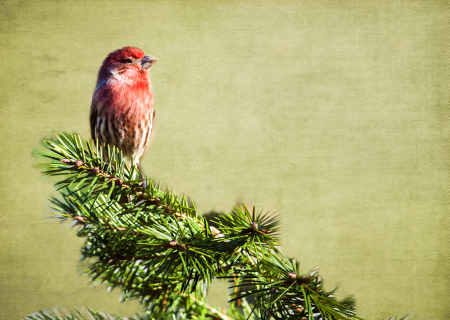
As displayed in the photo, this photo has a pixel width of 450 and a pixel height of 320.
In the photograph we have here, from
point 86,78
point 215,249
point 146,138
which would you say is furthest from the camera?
point 86,78

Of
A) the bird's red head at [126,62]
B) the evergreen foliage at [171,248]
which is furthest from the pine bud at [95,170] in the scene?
the bird's red head at [126,62]

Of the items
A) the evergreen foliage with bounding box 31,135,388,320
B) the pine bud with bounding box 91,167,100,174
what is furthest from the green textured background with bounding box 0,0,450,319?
the pine bud with bounding box 91,167,100,174

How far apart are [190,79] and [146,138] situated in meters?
0.51

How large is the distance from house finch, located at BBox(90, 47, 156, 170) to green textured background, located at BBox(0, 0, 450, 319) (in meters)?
0.39

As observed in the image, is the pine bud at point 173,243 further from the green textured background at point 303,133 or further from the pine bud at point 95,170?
the green textured background at point 303,133

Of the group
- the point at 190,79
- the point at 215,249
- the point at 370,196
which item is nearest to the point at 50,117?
the point at 190,79

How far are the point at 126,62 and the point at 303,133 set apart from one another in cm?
85

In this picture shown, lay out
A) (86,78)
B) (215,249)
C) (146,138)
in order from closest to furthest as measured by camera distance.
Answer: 1. (215,249)
2. (146,138)
3. (86,78)

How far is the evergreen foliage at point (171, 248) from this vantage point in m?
0.45

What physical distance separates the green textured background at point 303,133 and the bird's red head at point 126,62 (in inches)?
15.2

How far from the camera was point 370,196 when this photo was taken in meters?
1.51

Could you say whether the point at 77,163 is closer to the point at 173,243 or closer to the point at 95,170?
the point at 95,170

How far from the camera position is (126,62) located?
1.06 meters

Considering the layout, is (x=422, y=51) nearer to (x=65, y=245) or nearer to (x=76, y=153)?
(x=76, y=153)
